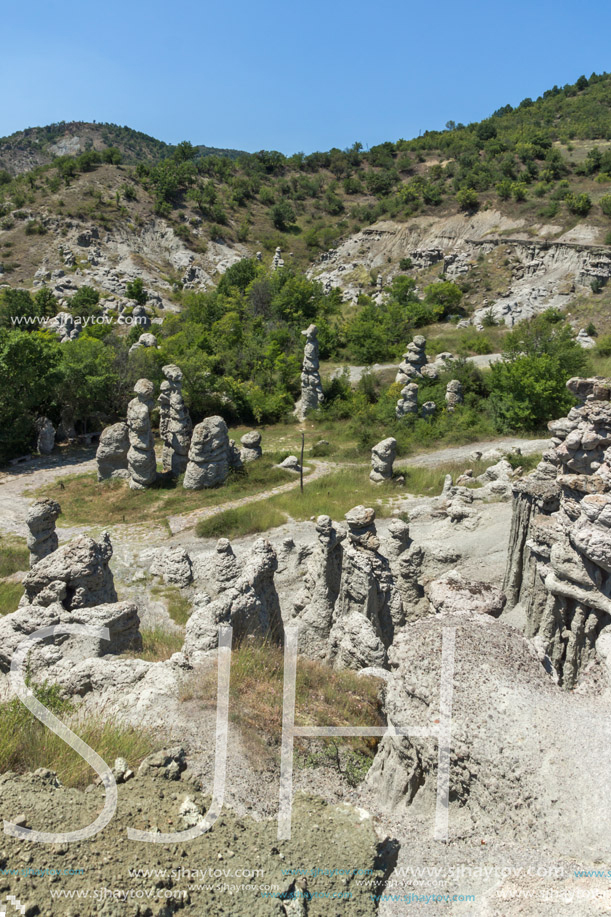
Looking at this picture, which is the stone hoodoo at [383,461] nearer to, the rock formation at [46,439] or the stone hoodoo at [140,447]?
the stone hoodoo at [140,447]

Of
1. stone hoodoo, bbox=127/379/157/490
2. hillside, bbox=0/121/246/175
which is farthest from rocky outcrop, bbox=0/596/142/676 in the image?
hillside, bbox=0/121/246/175

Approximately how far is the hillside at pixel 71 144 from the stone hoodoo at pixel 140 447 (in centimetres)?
14066

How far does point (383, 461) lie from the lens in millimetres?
22812

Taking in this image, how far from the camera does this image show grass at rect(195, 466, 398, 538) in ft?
62.3

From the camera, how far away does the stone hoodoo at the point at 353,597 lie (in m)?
8.76

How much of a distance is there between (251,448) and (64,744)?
2121 centimetres

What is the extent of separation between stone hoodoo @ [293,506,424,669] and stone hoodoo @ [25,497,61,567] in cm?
718

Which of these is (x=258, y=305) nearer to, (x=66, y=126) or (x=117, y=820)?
(x=117, y=820)

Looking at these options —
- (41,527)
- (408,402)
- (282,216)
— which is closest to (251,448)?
(408,402)

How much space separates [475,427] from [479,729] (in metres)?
26.2

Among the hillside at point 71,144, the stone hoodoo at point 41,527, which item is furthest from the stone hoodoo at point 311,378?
the hillside at point 71,144

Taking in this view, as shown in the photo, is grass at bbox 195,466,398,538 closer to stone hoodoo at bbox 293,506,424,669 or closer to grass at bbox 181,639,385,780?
stone hoodoo at bbox 293,506,424,669

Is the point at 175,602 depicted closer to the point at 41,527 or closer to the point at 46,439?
the point at 41,527

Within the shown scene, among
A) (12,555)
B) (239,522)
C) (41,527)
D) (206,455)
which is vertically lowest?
(12,555)
